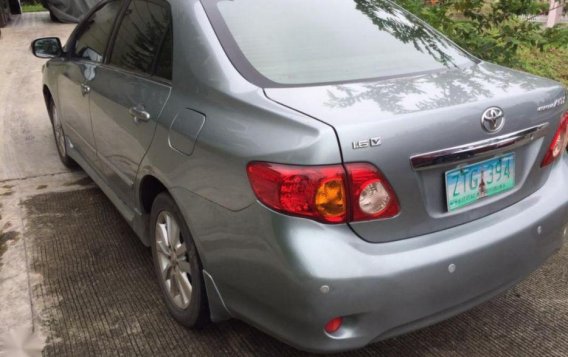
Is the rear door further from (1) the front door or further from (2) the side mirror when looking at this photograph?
(2) the side mirror

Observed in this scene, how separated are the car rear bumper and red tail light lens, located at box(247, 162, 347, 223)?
4 cm

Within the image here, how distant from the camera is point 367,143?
182cm

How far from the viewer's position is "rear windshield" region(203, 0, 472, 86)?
230 centimetres

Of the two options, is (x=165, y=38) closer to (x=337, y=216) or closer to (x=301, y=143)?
(x=301, y=143)

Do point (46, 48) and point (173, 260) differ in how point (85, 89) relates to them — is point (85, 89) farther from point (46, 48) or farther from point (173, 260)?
point (173, 260)

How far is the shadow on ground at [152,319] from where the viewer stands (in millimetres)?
2510

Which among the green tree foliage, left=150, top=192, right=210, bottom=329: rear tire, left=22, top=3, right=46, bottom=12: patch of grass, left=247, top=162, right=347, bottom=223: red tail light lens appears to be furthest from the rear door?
left=22, top=3, right=46, bottom=12: patch of grass

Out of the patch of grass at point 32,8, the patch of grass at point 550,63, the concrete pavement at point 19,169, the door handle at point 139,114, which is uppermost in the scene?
the door handle at point 139,114

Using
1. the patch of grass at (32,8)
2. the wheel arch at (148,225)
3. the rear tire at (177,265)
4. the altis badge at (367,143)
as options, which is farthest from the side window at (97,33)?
the patch of grass at (32,8)

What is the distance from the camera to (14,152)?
5.27 metres

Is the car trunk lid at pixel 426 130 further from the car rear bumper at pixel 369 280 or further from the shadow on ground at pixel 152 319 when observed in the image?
the shadow on ground at pixel 152 319

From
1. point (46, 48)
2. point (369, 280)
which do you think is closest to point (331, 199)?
point (369, 280)

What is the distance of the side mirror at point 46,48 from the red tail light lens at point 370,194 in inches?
128

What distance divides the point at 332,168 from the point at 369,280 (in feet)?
1.25
